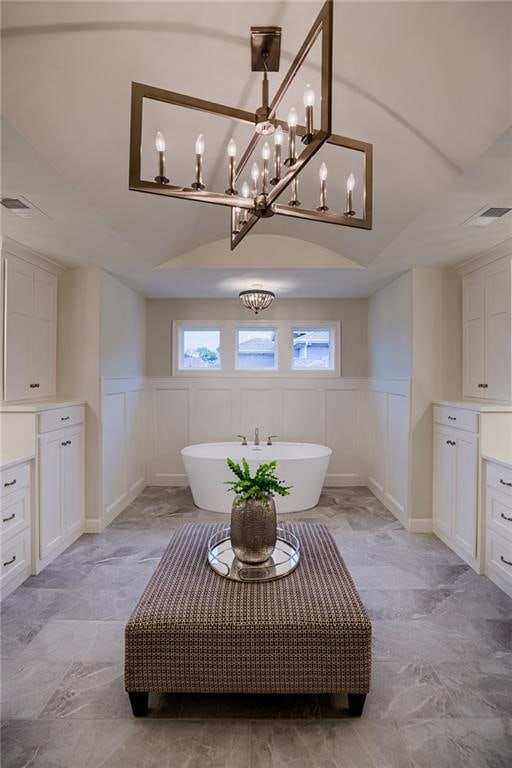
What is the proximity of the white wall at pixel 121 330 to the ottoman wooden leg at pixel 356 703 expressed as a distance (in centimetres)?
293

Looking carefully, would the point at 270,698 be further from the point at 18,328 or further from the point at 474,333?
the point at 474,333

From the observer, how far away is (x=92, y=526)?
344cm

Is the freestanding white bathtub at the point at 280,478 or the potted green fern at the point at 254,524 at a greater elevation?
the potted green fern at the point at 254,524

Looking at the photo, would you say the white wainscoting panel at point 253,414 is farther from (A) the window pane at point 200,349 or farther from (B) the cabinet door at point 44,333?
(B) the cabinet door at point 44,333

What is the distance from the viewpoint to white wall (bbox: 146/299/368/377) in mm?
4906

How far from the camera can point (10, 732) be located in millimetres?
1538

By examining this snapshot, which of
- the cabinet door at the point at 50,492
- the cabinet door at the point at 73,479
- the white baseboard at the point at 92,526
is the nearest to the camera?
the cabinet door at the point at 50,492

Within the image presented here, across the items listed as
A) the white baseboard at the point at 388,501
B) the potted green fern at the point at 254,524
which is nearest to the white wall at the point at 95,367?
the potted green fern at the point at 254,524

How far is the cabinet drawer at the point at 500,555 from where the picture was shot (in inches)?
97.8

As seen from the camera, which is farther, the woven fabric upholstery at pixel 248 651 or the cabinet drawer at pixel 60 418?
the cabinet drawer at pixel 60 418

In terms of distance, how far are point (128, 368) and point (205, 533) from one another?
2.35 m

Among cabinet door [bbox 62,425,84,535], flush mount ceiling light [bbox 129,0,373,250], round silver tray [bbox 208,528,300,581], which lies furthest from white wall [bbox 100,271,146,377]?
flush mount ceiling light [bbox 129,0,373,250]

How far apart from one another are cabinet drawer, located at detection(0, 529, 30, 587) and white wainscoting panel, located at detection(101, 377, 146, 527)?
0.86 metres

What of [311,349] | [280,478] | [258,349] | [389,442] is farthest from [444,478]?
[258,349]
